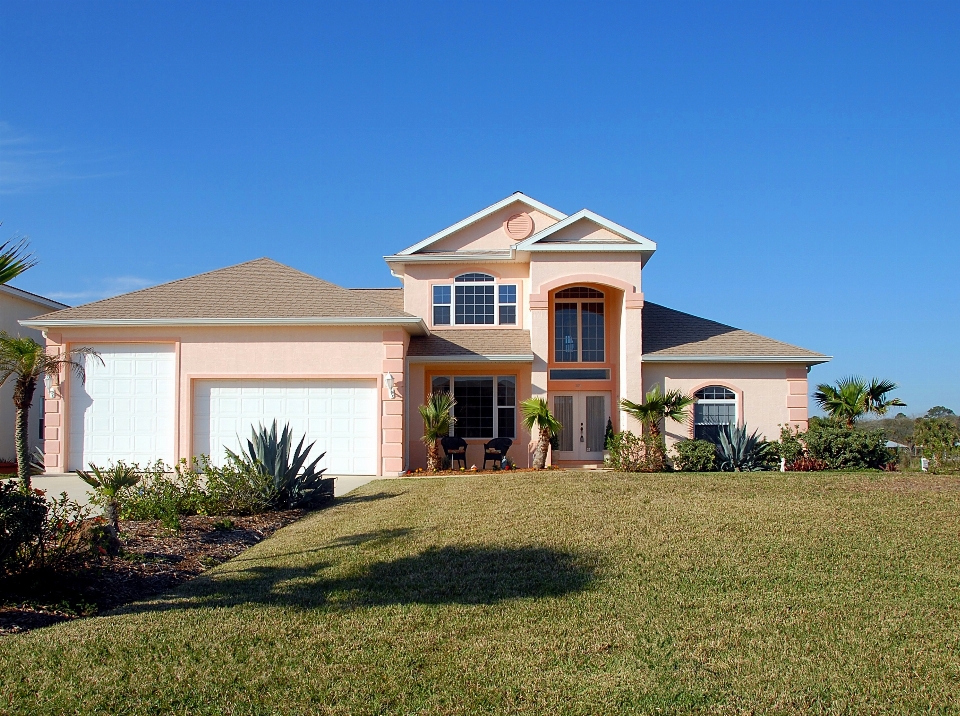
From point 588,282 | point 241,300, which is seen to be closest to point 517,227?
point 588,282

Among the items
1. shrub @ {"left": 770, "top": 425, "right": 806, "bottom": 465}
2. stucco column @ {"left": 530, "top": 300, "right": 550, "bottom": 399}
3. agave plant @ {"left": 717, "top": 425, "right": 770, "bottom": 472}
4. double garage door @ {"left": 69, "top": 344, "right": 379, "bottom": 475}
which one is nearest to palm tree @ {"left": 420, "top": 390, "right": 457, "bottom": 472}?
double garage door @ {"left": 69, "top": 344, "right": 379, "bottom": 475}

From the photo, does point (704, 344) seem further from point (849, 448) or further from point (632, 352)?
point (849, 448)

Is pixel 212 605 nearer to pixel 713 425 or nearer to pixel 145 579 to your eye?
pixel 145 579

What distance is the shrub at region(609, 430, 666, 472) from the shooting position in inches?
749

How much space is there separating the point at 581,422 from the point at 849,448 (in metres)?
7.04

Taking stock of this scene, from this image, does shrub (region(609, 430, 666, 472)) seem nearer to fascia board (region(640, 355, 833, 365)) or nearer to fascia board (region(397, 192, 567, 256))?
fascia board (region(640, 355, 833, 365))

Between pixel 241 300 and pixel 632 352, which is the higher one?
pixel 241 300

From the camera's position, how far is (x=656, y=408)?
797 inches

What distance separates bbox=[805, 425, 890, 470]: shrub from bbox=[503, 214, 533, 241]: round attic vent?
31.2ft

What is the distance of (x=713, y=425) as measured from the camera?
2172 centimetres

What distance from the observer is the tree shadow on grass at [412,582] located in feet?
25.0

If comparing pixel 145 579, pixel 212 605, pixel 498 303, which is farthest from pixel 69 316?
pixel 212 605

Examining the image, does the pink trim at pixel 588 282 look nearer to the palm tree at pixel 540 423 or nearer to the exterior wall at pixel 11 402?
the palm tree at pixel 540 423

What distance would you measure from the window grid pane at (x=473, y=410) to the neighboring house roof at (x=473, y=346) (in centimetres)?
107
